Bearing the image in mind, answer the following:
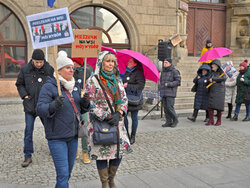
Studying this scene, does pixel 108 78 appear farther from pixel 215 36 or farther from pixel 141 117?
pixel 215 36

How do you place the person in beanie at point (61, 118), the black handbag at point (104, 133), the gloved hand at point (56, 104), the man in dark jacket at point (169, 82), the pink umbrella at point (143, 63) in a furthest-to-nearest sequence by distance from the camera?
the man in dark jacket at point (169, 82) → the pink umbrella at point (143, 63) → the black handbag at point (104, 133) → the person in beanie at point (61, 118) → the gloved hand at point (56, 104)

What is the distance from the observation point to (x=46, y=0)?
41.0 feet

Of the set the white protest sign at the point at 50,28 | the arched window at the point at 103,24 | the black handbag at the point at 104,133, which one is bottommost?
the black handbag at the point at 104,133

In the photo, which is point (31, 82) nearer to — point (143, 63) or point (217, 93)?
point (143, 63)

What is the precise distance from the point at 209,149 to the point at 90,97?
11.2ft

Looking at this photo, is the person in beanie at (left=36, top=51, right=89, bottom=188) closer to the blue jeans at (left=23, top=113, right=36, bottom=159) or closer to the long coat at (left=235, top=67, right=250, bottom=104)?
the blue jeans at (left=23, top=113, right=36, bottom=159)

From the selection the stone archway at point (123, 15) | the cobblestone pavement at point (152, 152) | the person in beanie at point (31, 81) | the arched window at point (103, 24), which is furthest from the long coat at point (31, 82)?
the stone archway at point (123, 15)

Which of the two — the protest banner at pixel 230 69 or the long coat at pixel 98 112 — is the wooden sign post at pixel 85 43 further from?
the protest banner at pixel 230 69

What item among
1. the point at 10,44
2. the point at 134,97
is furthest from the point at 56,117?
the point at 10,44

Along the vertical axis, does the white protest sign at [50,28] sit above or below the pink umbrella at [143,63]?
above

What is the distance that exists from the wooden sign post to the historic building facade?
6.24 m

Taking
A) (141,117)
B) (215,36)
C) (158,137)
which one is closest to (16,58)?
(141,117)

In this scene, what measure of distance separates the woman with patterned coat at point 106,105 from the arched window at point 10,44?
34.3ft

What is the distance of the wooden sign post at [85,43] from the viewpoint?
4.54 metres
